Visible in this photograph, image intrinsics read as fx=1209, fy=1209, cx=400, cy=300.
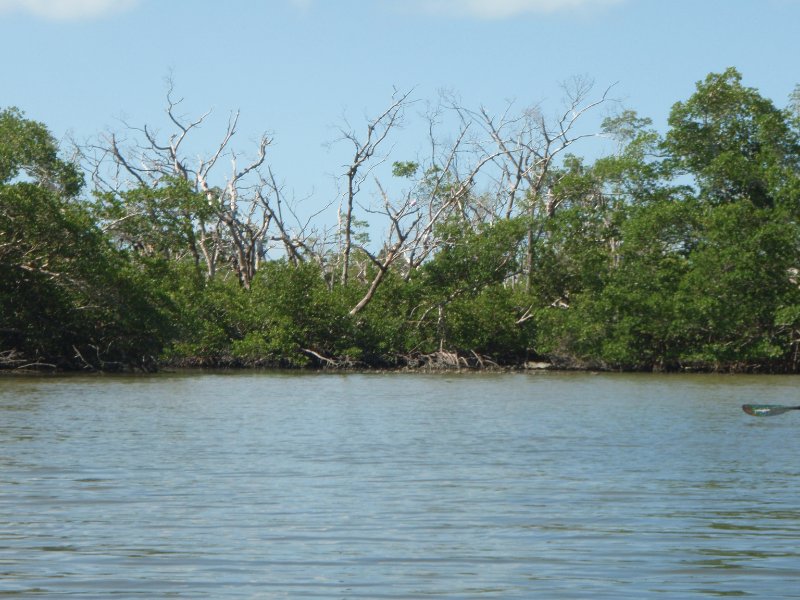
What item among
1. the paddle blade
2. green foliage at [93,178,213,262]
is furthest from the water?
green foliage at [93,178,213,262]

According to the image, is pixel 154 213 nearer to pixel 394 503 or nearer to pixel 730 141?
pixel 730 141

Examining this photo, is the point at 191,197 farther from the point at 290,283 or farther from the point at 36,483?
the point at 36,483

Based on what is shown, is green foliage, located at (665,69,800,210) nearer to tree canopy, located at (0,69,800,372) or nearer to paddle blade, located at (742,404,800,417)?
tree canopy, located at (0,69,800,372)

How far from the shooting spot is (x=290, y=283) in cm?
3844

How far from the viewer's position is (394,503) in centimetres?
974

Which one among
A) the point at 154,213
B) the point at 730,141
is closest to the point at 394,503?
the point at 154,213

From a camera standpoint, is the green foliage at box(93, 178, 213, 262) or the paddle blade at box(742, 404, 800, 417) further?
the green foliage at box(93, 178, 213, 262)

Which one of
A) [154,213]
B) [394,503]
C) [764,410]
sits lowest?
[394,503]

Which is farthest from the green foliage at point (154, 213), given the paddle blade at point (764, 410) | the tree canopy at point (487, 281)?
the paddle blade at point (764, 410)

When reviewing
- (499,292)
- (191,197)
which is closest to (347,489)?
(191,197)

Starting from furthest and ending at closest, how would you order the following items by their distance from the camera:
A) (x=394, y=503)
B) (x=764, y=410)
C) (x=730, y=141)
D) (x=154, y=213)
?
(x=730, y=141)
(x=154, y=213)
(x=764, y=410)
(x=394, y=503)

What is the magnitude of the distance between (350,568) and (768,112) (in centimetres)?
3451

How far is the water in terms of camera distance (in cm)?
681

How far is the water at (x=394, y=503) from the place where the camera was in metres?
6.81
